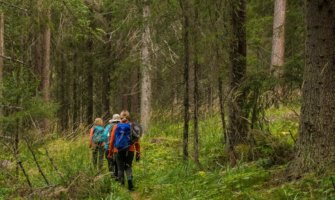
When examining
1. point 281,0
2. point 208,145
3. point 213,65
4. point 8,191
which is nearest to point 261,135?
point 213,65

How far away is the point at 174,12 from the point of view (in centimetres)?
1079

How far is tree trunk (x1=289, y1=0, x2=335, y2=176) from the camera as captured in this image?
19.8 feet

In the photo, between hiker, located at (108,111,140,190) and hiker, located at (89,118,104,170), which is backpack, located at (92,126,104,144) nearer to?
hiker, located at (89,118,104,170)

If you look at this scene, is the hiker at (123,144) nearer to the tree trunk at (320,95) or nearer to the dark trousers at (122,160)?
the dark trousers at (122,160)

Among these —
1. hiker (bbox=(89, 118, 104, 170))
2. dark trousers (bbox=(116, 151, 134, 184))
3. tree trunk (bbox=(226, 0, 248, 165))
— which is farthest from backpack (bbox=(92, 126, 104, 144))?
tree trunk (bbox=(226, 0, 248, 165))

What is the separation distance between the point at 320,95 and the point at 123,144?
4.69m

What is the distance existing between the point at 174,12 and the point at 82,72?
18117mm

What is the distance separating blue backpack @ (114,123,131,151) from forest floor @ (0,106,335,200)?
2.04 ft

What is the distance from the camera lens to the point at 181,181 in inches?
344

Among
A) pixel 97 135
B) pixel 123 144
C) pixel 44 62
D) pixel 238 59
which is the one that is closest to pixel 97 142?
pixel 97 135

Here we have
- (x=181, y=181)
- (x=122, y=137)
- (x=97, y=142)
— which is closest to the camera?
(x=181, y=181)

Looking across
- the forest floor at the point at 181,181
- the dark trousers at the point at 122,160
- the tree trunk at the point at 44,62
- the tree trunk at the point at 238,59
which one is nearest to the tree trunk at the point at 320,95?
the forest floor at the point at 181,181

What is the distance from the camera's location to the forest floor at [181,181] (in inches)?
232

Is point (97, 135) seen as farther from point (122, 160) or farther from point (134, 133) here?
point (134, 133)
